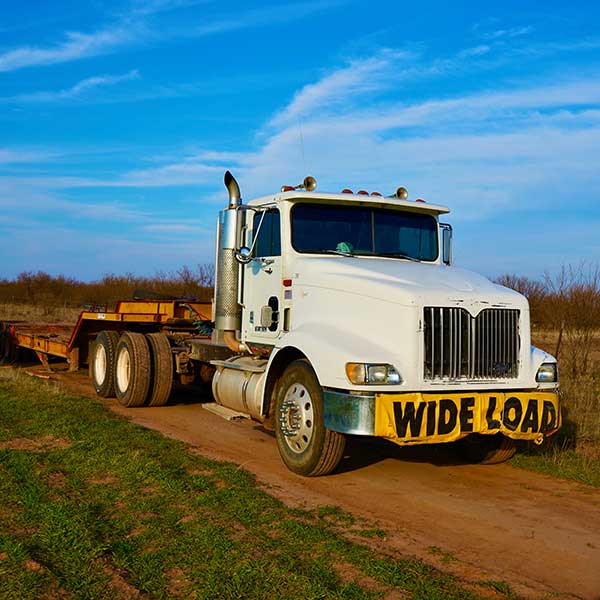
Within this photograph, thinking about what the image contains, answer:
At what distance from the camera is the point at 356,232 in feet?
26.0

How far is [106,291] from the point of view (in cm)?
3562

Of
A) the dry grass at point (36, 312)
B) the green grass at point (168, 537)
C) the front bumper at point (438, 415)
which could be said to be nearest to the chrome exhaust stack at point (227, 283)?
the green grass at point (168, 537)

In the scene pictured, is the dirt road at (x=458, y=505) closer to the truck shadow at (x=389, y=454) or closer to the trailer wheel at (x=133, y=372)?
the truck shadow at (x=389, y=454)

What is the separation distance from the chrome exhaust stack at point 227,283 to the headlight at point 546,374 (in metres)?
3.50

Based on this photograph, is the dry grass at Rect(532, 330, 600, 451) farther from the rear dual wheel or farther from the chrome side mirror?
the rear dual wheel

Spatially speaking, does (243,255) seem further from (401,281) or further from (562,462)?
(562,462)

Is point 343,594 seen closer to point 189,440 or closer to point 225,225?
point 189,440

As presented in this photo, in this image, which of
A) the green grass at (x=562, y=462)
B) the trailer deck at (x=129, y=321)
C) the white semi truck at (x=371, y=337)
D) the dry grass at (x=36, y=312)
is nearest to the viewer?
the white semi truck at (x=371, y=337)

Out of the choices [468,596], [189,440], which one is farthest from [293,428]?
[468,596]

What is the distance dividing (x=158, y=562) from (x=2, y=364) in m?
12.9

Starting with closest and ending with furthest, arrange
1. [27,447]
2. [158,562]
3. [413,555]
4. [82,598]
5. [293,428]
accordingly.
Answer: [82,598]
[158,562]
[413,555]
[293,428]
[27,447]

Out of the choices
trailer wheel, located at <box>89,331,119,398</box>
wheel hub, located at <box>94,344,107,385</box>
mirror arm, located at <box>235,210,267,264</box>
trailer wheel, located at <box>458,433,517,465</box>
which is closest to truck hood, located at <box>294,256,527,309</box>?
mirror arm, located at <box>235,210,267,264</box>

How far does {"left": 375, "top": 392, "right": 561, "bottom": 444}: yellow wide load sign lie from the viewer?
597cm

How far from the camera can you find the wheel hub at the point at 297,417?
22.2 feet
